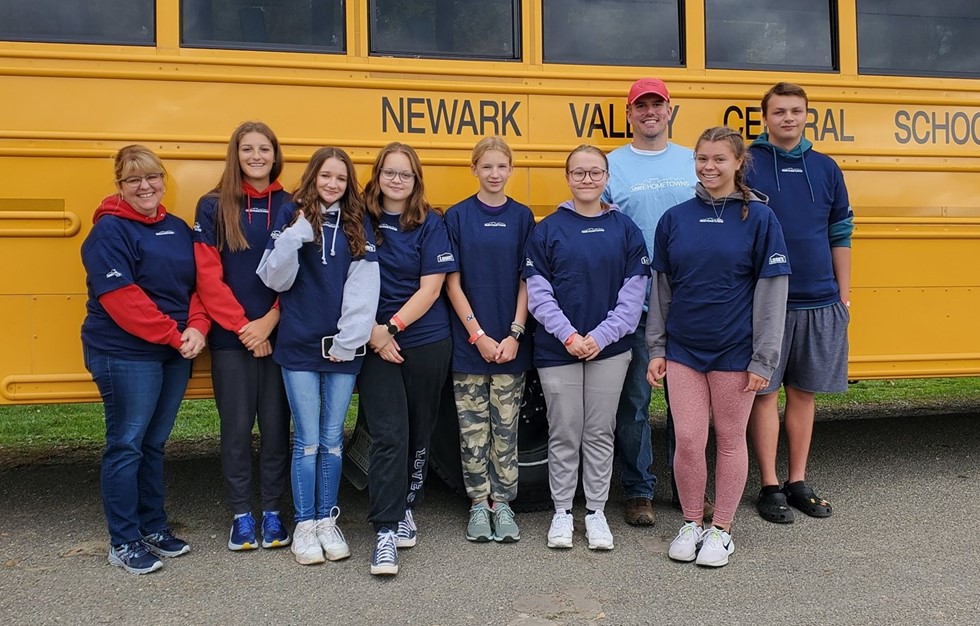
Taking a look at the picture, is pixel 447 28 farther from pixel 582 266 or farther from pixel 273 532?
pixel 273 532

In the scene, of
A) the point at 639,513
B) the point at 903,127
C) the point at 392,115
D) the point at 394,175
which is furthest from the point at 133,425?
the point at 903,127

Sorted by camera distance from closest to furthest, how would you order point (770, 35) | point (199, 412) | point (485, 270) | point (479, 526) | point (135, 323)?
point (135, 323) → point (485, 270) → point (479, 526) → point (770, 35) → point (199, 412)

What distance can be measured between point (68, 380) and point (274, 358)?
2.92ft

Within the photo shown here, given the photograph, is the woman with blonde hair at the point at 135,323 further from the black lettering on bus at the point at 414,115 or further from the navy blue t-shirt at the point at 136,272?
the black lettering on bus at the point at 414,115

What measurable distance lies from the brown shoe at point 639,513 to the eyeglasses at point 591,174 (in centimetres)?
136

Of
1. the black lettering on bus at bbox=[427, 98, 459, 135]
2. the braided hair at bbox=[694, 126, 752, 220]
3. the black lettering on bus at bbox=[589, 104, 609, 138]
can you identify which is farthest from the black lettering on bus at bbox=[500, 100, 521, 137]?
the braided hair at bbox=[694, 126, 752, 220]

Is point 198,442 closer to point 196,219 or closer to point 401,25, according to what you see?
point 196,219

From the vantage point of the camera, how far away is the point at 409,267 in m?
2.99

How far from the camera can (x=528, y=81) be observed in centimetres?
340

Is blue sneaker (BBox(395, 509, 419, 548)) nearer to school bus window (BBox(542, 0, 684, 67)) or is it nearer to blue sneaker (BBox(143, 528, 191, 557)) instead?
blue sneaker (BBox(143, 528, 191, 557))

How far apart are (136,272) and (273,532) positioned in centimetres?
110

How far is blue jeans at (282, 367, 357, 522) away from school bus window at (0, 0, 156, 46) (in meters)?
1.48

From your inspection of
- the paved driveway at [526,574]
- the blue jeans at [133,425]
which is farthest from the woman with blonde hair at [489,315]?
the blue jeans at [133,425]

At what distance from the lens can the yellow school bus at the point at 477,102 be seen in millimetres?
3107
